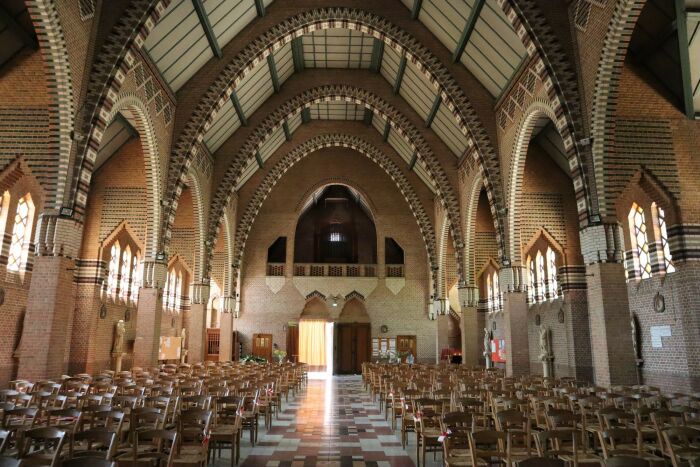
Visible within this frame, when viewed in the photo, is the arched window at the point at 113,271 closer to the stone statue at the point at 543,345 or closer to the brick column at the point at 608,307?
the stone statue at the point at 543,345

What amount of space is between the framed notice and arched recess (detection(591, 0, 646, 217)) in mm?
20965

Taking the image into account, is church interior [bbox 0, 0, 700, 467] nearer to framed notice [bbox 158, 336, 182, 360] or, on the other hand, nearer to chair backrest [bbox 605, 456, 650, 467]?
chair backrest [bbox 605, 456, 650, 467]

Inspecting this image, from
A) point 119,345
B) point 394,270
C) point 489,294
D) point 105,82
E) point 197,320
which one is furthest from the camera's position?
point 394,270

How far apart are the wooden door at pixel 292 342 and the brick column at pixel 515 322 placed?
56.3 ft

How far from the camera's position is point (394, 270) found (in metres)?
32.6

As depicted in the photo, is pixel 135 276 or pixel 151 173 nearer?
pixel 151 173

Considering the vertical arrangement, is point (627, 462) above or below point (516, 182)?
below

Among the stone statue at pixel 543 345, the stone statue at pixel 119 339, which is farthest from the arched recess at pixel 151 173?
the stone statue at pixel 543 345

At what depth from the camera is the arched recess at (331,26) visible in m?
18.5

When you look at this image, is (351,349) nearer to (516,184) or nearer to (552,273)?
(552,273)

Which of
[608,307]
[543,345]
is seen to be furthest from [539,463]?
[543,345]

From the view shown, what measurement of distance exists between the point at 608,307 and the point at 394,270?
21.4 m

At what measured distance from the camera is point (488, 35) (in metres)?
16.7

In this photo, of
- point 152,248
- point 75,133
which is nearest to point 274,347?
point 152,248
